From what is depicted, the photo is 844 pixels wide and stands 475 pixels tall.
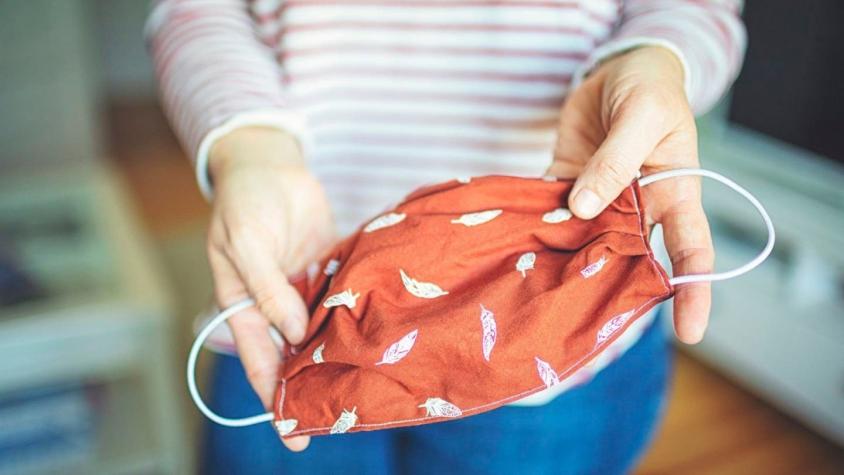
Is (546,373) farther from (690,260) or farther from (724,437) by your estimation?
(724,437)

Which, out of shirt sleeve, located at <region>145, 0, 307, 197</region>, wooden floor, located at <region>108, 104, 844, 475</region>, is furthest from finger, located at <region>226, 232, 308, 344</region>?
wooden floor, located at <region>108, 104, 844, 475</region>

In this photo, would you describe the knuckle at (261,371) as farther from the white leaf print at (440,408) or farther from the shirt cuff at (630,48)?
the shirt cuff at (630,48)

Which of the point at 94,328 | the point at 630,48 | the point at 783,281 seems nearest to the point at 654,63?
the point at 630,48

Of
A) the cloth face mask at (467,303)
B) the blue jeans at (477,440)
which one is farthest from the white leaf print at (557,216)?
the blue jeans at (477,440)

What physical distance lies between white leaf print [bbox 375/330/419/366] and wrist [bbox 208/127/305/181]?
0.67ft

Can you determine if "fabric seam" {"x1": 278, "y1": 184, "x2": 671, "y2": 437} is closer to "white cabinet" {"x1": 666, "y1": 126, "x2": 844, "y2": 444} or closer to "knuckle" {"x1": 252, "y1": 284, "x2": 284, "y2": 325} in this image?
"knuckle" {"x1": 252, "y1": 284, "x2": 284, "y2": 325}

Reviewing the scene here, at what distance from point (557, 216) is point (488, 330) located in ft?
0.32

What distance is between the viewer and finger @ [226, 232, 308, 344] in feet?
1.89

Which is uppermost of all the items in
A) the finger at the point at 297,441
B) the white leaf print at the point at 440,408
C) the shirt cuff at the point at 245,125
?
the shirt cuff at the point at 245,125

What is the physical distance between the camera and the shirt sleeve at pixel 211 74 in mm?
644

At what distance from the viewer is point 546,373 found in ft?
1.58

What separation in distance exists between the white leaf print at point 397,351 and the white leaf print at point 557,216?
124 millimetres

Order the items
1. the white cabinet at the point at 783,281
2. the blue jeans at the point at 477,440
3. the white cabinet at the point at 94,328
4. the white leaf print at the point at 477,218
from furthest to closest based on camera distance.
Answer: the white cabinet at the point at 783,281, the white cabinet at the point at 94,328, the blue jeans at the point at 477,440, the white leaf print at the point at 477,218

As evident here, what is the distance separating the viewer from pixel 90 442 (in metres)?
1.40
